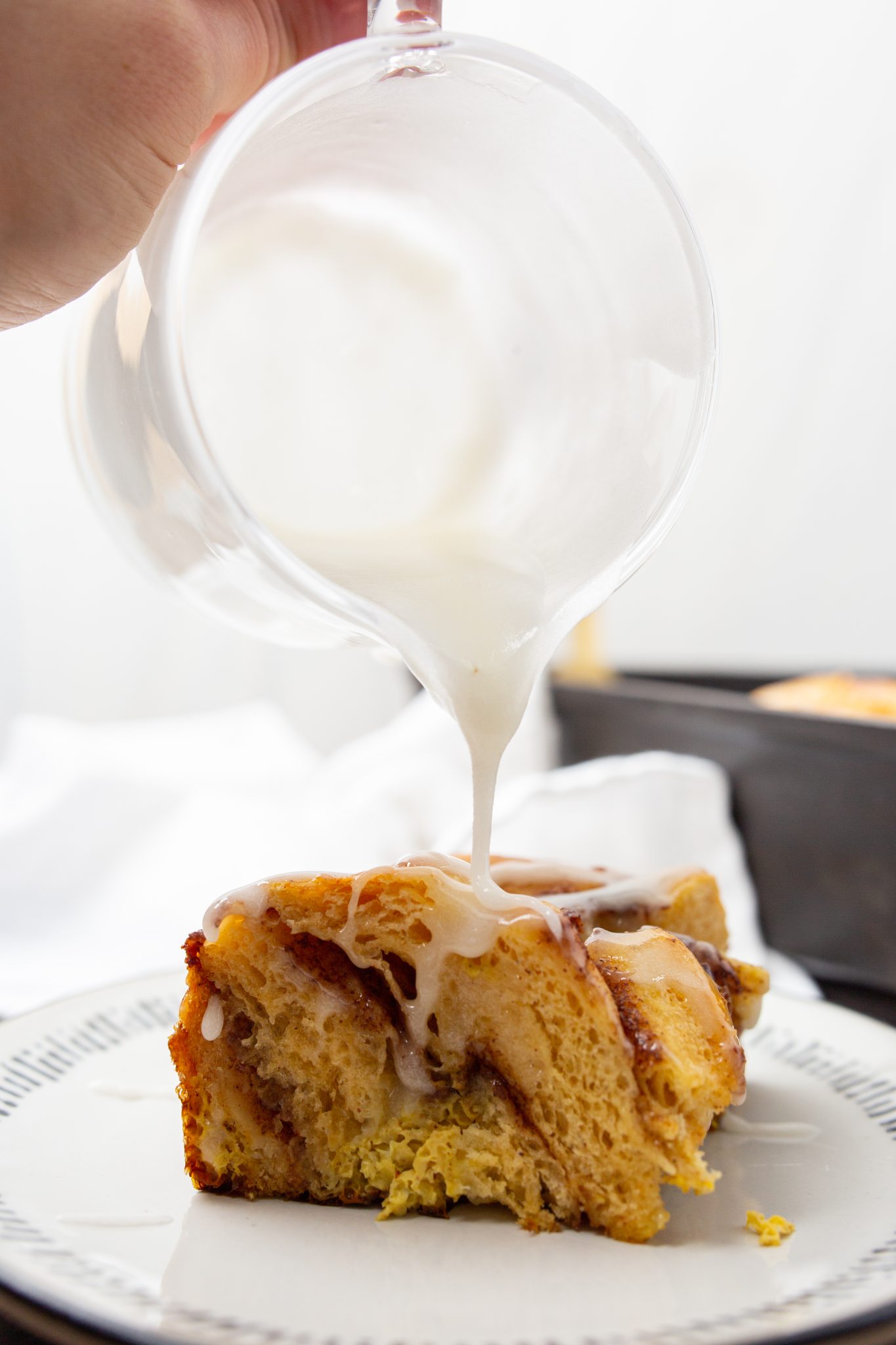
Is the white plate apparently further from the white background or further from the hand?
the white background

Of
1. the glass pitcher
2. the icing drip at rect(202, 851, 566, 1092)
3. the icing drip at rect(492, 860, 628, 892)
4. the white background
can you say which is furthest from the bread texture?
the white background

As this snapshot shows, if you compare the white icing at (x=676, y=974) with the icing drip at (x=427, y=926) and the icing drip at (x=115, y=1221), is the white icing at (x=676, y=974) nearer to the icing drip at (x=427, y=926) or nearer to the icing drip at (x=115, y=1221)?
the icing drip at (x=427, y=926)

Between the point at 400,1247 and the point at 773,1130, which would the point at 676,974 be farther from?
the point at 400,1247

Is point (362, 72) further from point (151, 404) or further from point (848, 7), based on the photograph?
point (848, 7)

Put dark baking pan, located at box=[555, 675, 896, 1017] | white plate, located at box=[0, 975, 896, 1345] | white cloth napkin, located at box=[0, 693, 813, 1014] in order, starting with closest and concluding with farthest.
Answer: white plate, located at box=[0, 975, 896, 1345] < dark baking pan, located at box=[555, 675, 896, 1017] < white cloth napkin, located at box=[0, 693, 813, 1014]

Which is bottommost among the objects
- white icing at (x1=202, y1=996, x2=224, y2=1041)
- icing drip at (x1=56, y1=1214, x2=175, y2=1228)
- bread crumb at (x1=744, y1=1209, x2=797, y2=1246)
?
icing drip at (x1=56, y1=1214, x2=175, y2=1228)

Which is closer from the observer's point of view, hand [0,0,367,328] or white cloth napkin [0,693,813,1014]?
hand [0,0,367,328]

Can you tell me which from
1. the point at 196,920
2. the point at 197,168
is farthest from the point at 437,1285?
the point at 196,920

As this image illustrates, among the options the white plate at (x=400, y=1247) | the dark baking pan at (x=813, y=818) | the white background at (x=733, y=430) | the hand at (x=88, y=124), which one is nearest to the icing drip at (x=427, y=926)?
the white plate at (x=400, y=1247)
